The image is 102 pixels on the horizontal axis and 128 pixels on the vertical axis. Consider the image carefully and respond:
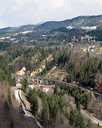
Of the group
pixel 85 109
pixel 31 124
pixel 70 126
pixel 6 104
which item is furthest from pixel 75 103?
pixel 31 124

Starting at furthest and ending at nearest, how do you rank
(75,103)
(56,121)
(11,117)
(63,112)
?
(75,103)
(63,112)
(56,121)
(11,117)

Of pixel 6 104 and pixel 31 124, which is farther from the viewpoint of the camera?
pixel 6 104

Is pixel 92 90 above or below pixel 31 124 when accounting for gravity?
below

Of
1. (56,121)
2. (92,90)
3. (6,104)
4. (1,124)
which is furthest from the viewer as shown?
(92,90)

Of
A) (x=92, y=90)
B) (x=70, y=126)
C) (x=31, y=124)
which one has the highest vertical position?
(x=31, y=124)

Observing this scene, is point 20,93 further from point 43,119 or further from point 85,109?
point 85,109

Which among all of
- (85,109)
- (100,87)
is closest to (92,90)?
(100,87)

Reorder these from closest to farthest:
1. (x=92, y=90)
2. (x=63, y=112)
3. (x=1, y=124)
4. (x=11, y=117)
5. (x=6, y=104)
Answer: (x=1, y=124) < (x=11, y=117) < (x=6, y=104) < (x=63, y=112) < (x=92, y=90)

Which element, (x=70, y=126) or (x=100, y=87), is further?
(x=100, y=87)

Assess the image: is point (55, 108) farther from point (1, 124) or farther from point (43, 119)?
point (1, 124)
